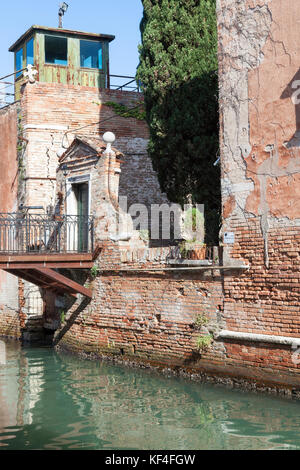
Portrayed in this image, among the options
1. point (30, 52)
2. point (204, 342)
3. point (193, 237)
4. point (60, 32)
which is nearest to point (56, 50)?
point (60, 32)

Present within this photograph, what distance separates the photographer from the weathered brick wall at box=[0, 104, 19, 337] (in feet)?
56.2

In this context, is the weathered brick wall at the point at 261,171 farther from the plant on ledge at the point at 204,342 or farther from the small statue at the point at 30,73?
the small statue at the point at 30,73

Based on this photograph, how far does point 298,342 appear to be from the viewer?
8.84 metres

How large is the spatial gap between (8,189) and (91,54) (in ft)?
15.4

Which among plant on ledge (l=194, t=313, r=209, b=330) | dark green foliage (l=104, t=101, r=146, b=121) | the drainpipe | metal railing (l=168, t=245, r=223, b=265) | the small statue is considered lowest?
the drainpipe

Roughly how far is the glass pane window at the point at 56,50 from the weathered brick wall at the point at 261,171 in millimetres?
8236

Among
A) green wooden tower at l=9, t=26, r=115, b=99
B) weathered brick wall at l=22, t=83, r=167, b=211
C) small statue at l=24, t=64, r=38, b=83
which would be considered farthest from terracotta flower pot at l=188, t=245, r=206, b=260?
green wooden tower at l=9, t=26, r=115, b=99

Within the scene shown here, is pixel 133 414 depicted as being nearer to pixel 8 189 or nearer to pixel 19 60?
pixel 8 189

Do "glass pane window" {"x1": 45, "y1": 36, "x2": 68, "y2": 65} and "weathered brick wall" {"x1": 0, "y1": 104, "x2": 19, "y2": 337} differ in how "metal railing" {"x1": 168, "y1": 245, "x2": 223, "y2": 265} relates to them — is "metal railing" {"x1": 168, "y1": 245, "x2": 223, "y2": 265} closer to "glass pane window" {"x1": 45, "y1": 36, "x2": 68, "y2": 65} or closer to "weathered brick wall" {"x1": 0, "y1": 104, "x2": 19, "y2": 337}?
"weathered brick wall" {"x1": 0, "y1": 104, "x2": 19, "y2": 337}

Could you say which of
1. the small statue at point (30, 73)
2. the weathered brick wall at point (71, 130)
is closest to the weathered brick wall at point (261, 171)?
the weathered brick wall at point (71, 130)

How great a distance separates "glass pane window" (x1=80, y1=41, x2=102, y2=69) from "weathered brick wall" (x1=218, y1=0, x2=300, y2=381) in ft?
27.7

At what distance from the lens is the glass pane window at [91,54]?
60.2 feet

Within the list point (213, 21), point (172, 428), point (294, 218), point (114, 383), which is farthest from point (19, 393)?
point (213, 21)

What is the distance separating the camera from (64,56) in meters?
17.9
